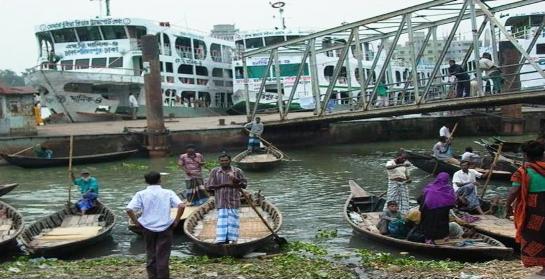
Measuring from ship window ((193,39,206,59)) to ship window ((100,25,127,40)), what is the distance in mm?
7134

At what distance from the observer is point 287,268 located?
25.7ft

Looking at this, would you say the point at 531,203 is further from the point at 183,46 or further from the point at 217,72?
the point at 217,72

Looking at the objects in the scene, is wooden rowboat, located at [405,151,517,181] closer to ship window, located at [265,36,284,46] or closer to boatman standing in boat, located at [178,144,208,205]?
boatman standing in boat, located at [178,144,208,205]

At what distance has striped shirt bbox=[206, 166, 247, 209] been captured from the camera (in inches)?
340

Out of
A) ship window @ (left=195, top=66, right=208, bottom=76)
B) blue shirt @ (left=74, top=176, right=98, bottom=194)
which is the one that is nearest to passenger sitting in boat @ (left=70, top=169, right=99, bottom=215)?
blue shirt @ (left=74, top=176, right=98, bottom=194)

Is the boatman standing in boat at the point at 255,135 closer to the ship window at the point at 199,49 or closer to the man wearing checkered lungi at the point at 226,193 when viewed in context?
the man wearing checkered lungi at the point at 226,193

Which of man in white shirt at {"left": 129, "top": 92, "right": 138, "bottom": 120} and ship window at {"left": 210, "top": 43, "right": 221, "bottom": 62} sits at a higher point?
ship window at {"left": 210, "top": 43, "right": 221, "bottom": 62}

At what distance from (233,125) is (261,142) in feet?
16.4

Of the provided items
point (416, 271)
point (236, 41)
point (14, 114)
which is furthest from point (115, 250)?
point (236, 41)

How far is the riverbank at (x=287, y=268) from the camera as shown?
286 inches

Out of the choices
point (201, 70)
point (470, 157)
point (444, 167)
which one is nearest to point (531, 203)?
point (470, 157)

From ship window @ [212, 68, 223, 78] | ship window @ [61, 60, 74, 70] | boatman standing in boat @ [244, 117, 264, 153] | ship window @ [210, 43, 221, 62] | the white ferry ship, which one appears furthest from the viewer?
ship window @ [212, 68, 223, 78]

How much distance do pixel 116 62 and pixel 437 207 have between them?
30.3m

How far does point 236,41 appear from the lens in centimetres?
4056
